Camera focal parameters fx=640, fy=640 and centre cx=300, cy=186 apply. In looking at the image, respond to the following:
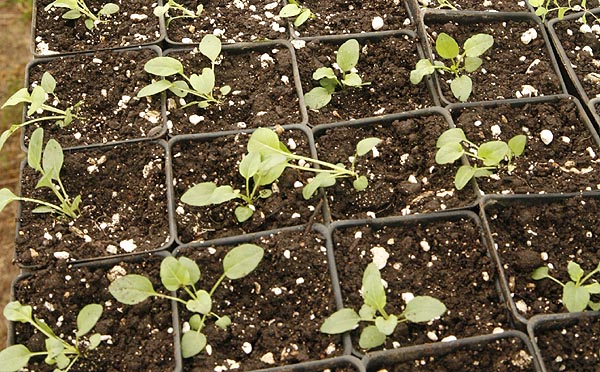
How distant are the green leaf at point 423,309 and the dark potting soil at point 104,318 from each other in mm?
523

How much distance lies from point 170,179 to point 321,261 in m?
0.44

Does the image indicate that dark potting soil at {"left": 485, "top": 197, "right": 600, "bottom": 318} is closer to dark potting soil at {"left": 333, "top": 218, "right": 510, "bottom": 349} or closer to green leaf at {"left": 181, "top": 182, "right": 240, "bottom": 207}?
dark potting soil at {"left": 333, "top": 218, "right": 510, "bottom": 349}

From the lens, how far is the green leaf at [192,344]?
138 cm

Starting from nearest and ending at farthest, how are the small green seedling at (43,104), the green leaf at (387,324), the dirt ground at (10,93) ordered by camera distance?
the green leaf at (387,324)
the small green seedling at (43,104)
the dirt ground at (10,93)

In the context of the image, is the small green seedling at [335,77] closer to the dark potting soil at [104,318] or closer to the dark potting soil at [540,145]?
the dark potting soil at [540,145]

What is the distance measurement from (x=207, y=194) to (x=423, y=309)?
57 centimetres

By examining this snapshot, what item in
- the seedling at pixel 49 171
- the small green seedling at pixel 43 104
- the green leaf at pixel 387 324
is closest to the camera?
the green leaf at pixel 387 324

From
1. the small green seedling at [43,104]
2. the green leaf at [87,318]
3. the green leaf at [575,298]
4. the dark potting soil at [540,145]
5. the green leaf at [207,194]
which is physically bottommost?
the green leaf at [87,318]

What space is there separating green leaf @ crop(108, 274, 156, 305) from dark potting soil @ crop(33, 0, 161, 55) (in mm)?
806

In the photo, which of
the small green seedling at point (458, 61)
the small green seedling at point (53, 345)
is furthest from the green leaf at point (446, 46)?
the small green seedling at point (53, 345)

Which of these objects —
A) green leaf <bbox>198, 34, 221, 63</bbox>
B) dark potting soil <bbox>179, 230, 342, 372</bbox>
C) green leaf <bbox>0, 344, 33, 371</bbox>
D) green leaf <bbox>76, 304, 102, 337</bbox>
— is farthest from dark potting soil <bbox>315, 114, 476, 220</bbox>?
green leaf <bbox>0, 344, 33, 371</bbox>

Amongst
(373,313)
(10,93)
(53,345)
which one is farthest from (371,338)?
(10,93)

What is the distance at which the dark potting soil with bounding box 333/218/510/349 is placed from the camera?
1.45m

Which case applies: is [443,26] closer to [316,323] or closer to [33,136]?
[316,323]
